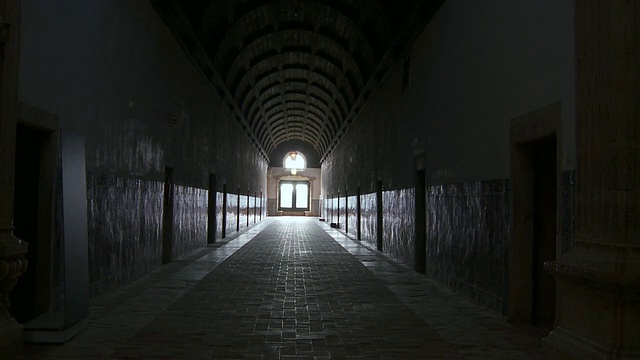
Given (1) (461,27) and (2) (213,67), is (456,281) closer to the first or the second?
(1) (461,27)

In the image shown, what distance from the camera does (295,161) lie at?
48.0 meters

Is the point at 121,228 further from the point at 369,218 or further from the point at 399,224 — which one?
the point at 369,218

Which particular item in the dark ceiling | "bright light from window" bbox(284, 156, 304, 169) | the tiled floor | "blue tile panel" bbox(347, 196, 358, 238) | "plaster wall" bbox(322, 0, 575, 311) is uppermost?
the dark ceiling

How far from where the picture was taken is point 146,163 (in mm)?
9438

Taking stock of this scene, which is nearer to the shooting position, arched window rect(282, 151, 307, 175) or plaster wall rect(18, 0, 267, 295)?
Result: plaster wall rect(18, 0, 267, 295)

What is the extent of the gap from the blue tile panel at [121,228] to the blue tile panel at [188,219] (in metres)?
1.41

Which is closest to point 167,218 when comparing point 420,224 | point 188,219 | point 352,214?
point 188,219

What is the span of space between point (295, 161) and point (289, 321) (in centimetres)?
4230

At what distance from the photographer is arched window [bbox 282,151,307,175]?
156ft

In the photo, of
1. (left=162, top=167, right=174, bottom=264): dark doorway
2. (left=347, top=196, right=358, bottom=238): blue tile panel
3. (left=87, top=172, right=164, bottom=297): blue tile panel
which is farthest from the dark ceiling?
(left=87, top=172, right=164, bottom=297): blue tile panel

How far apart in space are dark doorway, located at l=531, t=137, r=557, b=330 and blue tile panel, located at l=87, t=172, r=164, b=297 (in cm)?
565

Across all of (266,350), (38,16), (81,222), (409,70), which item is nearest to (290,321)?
(266,350)

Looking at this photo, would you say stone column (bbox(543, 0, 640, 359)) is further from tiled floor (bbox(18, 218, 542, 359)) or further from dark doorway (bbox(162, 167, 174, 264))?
dark doorway (bbox(162, 167, 174, 264))

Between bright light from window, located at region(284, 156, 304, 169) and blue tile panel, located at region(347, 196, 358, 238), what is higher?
bright light from window, located at region(284, 156, 304, 169)
